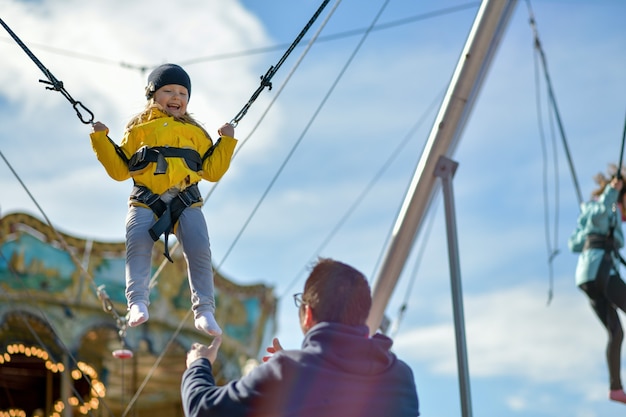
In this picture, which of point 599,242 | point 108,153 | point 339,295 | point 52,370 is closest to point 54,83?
point 108,153

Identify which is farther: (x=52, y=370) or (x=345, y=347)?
(x=52, y=370)

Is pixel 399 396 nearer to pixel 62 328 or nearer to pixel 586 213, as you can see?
pixel 586 213

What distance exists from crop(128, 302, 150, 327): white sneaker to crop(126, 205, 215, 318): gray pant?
5 centimetres

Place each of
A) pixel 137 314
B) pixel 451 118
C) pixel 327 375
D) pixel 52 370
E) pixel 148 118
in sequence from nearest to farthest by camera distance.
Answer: pixel 327 375, pixel 137 314, pixel 148 118, pixel 451 118, pixel 52 370

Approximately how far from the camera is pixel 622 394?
505cm

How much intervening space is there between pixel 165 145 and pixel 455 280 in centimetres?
182

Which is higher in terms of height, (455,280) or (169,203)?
(455,280)

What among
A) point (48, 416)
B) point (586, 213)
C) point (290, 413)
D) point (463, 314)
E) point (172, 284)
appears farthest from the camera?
point (48, 416)

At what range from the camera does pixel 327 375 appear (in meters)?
2.03

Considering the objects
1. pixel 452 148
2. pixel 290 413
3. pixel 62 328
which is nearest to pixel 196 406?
pixel 290 413

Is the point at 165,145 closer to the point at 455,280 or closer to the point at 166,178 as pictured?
the point at 166,178

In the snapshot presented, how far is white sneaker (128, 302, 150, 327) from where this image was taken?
3057 millimetres

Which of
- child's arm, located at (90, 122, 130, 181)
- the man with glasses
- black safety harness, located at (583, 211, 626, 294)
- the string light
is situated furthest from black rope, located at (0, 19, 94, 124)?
the string light

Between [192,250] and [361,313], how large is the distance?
1.27 meters
